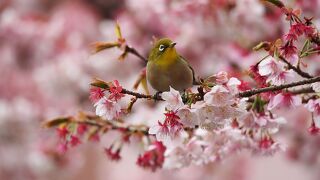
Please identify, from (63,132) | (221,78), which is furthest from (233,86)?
(63,132)

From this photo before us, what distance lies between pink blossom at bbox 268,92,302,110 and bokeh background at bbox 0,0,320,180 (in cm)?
69

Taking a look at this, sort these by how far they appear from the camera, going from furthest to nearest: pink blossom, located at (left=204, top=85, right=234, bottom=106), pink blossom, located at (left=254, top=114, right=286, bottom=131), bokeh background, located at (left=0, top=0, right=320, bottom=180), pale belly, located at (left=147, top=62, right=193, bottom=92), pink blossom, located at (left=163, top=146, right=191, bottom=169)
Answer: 1. bokeh background, located at (left=0, top=0, right=320, bottom=180)
2. pink blossom, located at (left=163, top=146, right=191, bottom=169)
3. pink blossom, located at (left=254, top=114, right=286, bottom=131)
4. pale belly, located at (left=147, top=62, right=193, bottom=92)
5. pink blossom, located at (left=204, top=85, right=234, bottom=106)

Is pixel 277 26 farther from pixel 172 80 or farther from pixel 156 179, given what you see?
pixel 156 179

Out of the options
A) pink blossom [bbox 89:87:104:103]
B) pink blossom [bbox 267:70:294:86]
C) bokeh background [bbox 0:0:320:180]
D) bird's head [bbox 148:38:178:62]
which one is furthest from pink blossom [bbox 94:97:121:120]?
bokeh background [bbox 0:0:320:180]

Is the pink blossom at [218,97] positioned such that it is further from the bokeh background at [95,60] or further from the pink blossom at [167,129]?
the bokeh background at [95,60]

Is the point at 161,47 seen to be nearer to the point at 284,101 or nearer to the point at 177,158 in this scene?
the point at 284,101

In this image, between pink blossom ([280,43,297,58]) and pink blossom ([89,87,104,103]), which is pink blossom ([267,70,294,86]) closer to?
Result: pink blossom ([280,43,297,58])

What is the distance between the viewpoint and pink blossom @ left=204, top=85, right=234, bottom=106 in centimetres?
83

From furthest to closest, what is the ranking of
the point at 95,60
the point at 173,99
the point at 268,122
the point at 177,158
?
1. the point at 95,60
2. the point at 177,158
3. the point at 268,122
4. the point at 173,99

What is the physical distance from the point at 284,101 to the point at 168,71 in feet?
0.60

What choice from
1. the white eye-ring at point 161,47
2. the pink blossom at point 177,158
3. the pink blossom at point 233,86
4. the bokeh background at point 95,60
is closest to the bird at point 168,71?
the white eye-ring at point 161,47

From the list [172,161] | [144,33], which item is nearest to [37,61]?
[144,33]

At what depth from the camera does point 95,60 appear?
2.75 metres

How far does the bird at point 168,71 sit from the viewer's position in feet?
3.06
